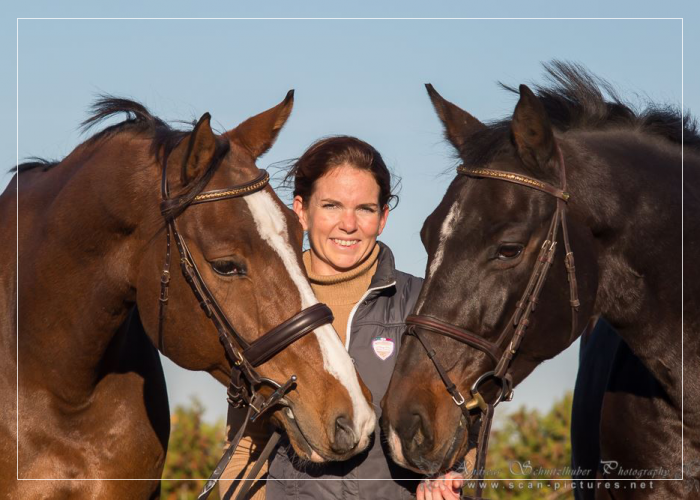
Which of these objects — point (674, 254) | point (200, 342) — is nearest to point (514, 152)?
point (674, 254)

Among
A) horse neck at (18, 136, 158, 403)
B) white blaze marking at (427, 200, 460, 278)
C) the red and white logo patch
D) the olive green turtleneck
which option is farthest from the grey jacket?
horse neck at (18, 136, 158, 403)

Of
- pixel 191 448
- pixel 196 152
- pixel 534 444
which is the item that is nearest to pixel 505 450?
pixel 534 444

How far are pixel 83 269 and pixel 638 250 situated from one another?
2886mm

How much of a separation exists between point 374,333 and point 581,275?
3.60ft

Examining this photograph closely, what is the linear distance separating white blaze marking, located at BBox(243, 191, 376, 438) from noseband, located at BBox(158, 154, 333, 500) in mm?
59

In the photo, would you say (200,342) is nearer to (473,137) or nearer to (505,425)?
(473,137)

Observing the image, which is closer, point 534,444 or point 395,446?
point 395,446

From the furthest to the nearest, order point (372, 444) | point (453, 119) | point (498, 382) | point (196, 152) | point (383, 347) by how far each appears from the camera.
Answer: point (453, 119) → point (383, 347) → point (372, 444) → point (196, 152) → point (498, 382)

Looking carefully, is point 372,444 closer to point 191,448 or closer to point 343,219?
point 343,219

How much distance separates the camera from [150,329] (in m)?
4.58

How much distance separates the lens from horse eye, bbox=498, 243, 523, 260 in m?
4.21

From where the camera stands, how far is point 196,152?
444cm

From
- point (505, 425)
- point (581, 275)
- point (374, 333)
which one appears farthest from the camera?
point (505, 425)

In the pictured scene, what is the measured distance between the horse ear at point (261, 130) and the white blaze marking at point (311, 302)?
0.49m
